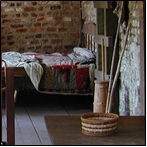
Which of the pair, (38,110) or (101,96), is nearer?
(101,96)

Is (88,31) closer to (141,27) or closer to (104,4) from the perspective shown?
(104,4)

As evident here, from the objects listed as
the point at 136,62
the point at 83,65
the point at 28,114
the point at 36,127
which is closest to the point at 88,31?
the point at 83,65

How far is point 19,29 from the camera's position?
388 inches

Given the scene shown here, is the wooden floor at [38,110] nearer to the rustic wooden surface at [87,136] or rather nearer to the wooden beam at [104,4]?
the wooden beam at [104,4]

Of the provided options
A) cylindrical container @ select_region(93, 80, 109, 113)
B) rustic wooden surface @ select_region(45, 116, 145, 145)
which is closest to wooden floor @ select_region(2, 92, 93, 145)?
cylindrical container @ select_region(93, 80, 109, 113)

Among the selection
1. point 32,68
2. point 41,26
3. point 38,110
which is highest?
point 41,26

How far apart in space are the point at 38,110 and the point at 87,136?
4.50 metres

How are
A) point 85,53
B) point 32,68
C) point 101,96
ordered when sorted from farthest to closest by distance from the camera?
point 85,53, point 32,68, point 101,96

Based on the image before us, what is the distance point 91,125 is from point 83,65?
4329 millimetres

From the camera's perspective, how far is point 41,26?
9898 millimetres

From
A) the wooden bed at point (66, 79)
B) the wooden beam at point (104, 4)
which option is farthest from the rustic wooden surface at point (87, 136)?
the wooden bed at point (66, 79)

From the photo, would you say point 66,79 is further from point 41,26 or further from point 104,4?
point 41,26

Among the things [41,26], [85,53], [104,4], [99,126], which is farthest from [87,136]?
[41,26]

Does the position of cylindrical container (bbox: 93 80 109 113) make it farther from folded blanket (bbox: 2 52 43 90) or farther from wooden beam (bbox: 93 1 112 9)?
folded blanket (bbox: 2 52 43 90)
